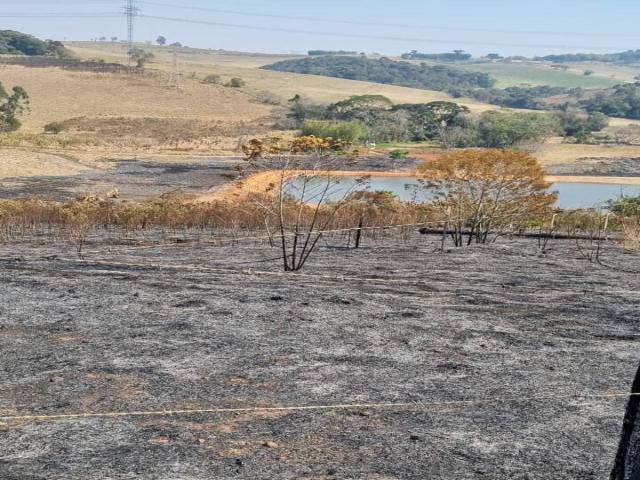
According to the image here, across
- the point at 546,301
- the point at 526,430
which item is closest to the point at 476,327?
the point at 546,301

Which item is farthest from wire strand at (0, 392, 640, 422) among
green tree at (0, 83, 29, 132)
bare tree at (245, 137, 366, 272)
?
green tree at (0, 83, 29, 132)

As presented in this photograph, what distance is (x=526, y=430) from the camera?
24.3 ft

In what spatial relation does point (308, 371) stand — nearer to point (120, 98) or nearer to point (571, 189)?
point (571, 189)

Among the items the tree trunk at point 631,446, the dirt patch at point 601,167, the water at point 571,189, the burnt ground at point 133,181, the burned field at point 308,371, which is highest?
the tree trunk at point 631,446

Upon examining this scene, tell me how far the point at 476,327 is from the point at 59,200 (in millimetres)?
20289

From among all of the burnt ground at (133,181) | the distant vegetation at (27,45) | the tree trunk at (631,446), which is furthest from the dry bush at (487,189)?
the distant vegetation at (27,45)

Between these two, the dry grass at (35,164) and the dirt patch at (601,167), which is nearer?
the dry grass at (35,164)

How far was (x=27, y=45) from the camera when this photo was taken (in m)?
127

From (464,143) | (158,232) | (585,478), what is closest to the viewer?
(585,478)

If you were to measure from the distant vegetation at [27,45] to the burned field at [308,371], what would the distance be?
12053cm

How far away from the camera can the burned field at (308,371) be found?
6625 mm

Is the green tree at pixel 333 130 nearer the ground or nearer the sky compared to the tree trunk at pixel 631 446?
nearer the ground

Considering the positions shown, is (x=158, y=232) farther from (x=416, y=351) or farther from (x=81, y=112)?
(x=81, y=112)

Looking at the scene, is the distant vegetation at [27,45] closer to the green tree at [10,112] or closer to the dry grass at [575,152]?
the green tree at [10,112]
